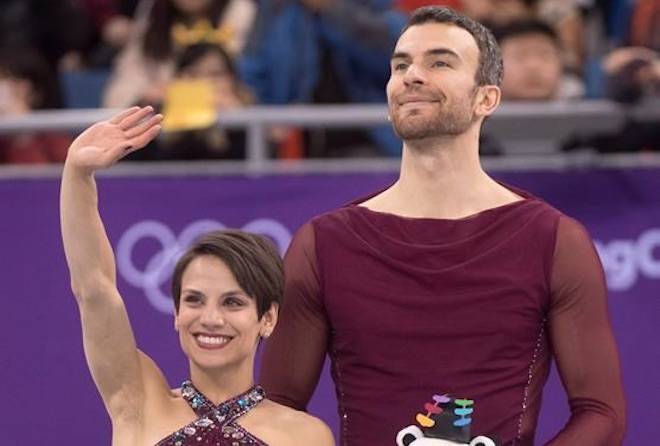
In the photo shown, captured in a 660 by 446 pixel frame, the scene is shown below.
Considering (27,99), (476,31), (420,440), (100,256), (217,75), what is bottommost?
(420,440)

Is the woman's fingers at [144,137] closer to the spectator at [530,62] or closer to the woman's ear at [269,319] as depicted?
the woman's ear at [269,319]

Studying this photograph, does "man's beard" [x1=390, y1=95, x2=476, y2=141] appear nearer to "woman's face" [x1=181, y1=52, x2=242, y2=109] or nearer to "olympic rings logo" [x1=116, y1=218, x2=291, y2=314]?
"olympic rings logo" [x1=116, y1=218, x2=291, y2=314]

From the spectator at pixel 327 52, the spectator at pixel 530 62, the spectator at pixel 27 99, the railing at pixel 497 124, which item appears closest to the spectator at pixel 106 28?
the spectator at pixel 27 99

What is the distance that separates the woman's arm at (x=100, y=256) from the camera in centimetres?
396

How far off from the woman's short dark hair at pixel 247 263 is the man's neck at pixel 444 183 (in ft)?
1.24

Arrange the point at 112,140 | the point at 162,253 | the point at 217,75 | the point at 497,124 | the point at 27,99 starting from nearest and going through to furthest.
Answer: the point at 112,140, the point at 162,253, the point at 497,124, the point at 217,75, the point at 27,99

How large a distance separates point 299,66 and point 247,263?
3263 mm

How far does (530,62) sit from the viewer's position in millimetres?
6555

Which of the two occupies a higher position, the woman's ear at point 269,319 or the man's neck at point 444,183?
the man's neck at point 444,183

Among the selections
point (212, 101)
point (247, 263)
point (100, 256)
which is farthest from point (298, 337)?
point (212, 101)

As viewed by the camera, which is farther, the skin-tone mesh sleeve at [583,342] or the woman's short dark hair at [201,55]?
the woman's short dark hair at [201,55]

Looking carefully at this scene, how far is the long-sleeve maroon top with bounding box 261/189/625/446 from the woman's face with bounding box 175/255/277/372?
11.4 inches

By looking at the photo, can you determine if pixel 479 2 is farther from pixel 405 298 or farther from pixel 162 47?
pixel 405 298

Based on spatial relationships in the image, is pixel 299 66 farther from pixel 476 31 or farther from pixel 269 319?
pixel 269 319
